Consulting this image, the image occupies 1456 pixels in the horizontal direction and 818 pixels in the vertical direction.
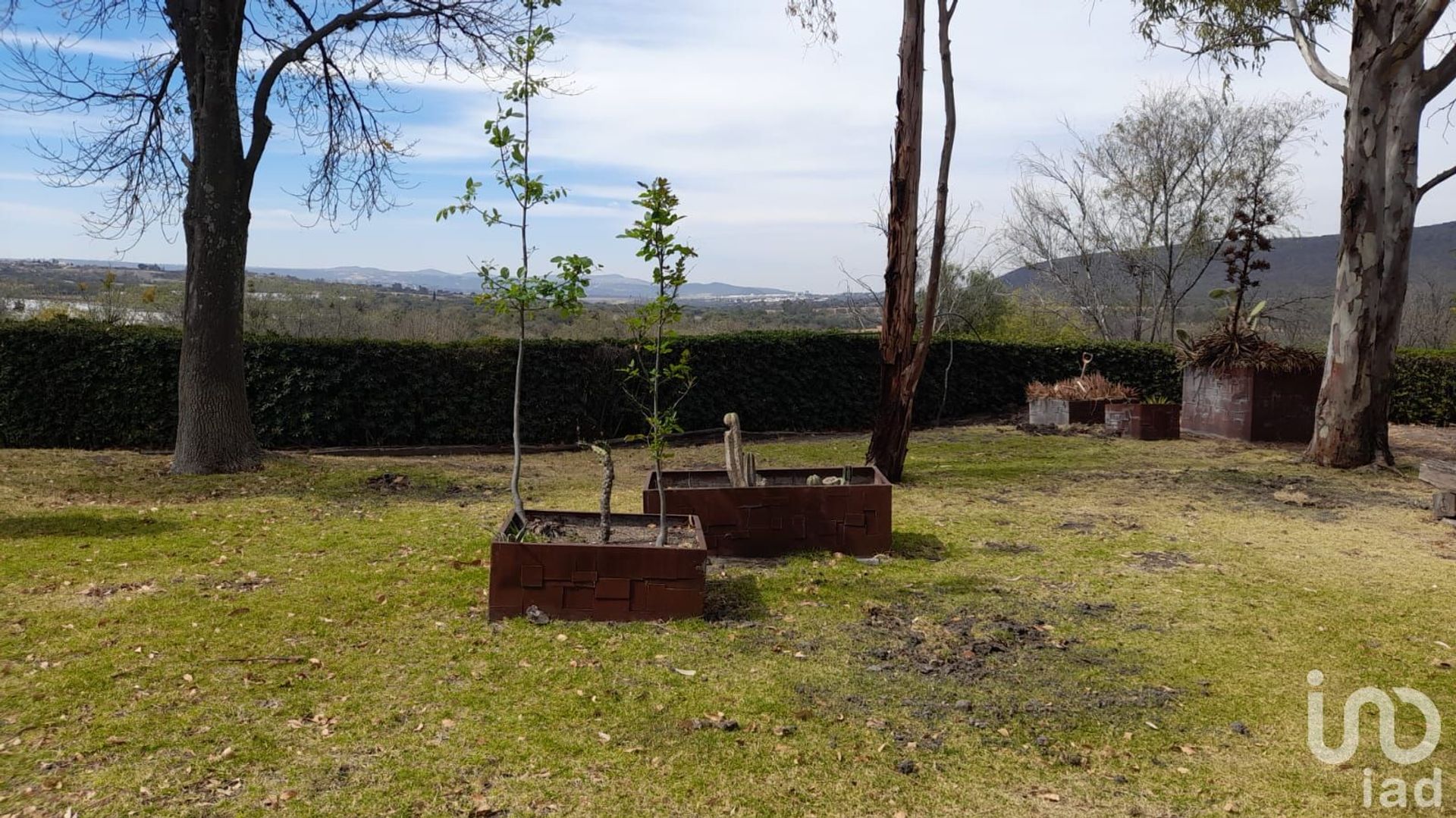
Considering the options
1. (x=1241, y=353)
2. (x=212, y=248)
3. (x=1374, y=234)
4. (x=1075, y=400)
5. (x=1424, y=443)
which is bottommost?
(x=1424, y=443)

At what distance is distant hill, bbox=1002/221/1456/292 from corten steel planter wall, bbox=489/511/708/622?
25.4 meters

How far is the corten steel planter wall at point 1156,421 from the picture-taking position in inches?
492

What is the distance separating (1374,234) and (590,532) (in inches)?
361

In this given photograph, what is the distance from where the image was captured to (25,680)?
3564 millimetres

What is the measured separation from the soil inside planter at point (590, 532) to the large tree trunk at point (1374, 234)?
8166 millimetres

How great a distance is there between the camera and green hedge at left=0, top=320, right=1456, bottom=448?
34.3ft

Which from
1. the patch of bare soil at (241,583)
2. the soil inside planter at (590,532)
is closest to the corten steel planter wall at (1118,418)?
the soil inside planter at (590,532)

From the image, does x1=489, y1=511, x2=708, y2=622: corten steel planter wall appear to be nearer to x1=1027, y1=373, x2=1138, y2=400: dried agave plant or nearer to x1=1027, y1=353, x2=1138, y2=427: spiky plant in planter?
x1=1027, y1=353, x2=1138, y2=427: spiky plant in planter

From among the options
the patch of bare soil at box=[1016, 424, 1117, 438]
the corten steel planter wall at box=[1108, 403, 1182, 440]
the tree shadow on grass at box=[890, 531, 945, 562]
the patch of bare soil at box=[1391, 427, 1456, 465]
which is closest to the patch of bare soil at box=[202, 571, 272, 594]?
the tree shadow on grass at box=[890, 531, 945, 562]

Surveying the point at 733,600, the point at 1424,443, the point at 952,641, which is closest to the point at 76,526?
the point at 733,600

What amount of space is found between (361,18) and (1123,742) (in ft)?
33.9

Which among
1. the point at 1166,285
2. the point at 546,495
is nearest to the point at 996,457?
the point at 546,495

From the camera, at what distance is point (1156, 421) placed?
1252cm

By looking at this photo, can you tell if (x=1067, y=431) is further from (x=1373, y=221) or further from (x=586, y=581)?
(x=586, y=581)
